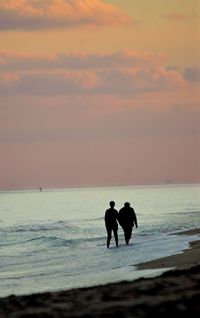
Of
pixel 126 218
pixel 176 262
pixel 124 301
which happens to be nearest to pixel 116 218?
pixel 126 218

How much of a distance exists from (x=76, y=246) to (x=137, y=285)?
60.8ft

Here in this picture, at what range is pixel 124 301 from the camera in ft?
31.9

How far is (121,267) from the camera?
17.8 metres

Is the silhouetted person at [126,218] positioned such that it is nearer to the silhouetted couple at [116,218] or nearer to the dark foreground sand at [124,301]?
the silhouetted couple at [116,218]

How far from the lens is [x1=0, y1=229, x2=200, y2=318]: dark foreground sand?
8797 millimetres

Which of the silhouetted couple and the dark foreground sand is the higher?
the silhouetted couple

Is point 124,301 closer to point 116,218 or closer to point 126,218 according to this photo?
point 126,218

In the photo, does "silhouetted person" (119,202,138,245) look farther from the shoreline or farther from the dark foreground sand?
the dark foreground sand

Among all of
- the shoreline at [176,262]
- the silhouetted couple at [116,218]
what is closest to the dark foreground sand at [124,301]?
the shoreline at [176,262]

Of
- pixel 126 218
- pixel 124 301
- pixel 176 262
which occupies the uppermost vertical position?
pixel 126 218

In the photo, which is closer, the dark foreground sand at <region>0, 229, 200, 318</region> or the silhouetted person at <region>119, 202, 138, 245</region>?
the dark foreground sand at <region>0, 229, 200, 318</region>

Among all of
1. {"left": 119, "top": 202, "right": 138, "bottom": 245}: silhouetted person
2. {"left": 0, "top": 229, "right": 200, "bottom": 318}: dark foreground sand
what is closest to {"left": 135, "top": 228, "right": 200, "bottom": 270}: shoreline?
{"left": 0, "top": 229, "right": 200, "bottom": 318}: dark foreground sand

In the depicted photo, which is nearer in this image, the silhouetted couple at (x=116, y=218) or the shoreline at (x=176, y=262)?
the shoreline at (x=176, y=262)

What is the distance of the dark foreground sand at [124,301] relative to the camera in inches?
346
